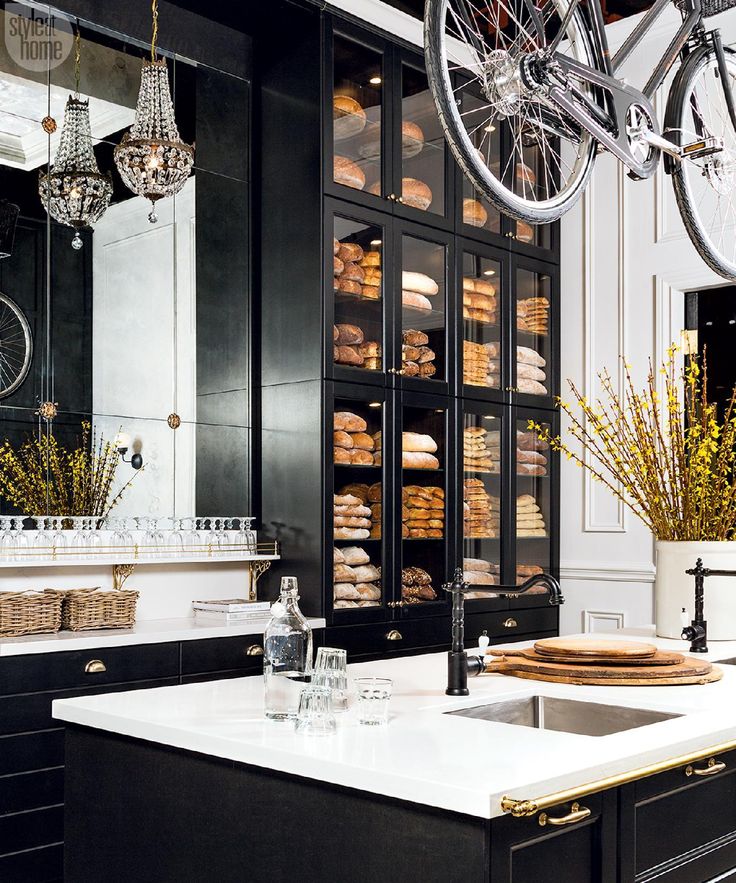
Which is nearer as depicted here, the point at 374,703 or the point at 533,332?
the point at 374,703

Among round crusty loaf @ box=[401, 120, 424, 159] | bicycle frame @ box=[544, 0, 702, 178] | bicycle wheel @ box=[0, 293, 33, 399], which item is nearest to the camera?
bicycle frame @ box=[544, 0, 702, 178]

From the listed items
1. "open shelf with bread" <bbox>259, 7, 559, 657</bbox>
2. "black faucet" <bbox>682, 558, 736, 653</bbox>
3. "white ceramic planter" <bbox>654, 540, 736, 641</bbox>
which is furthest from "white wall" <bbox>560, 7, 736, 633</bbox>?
"black faucet" <bbox>682, 558, 736, 653</bbox>

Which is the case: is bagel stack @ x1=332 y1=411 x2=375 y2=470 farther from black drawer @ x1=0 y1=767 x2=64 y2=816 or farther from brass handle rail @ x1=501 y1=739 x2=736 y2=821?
brass handle rail @ x1=501 y1=739 x2=736 y2=821

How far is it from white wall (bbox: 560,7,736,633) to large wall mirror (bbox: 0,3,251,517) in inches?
68.0

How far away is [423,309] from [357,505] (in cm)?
90

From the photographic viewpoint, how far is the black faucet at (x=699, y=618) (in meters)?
2.76

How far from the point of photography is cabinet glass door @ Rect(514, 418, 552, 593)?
4.79 metres

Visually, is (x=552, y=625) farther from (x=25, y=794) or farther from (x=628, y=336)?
(x=25, y=794)

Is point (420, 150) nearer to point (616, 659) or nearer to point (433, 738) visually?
point (616, 659)

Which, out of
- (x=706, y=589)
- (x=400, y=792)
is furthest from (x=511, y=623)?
(x=400, y=792)

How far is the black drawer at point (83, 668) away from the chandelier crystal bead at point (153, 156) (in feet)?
4.64

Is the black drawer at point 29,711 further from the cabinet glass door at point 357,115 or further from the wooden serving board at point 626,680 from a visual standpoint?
the cabinet glass door at point 357,115

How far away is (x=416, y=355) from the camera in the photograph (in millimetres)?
4309

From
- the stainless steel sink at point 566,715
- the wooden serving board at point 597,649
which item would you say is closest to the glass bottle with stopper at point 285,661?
the stainless steel sink at point 566,715
